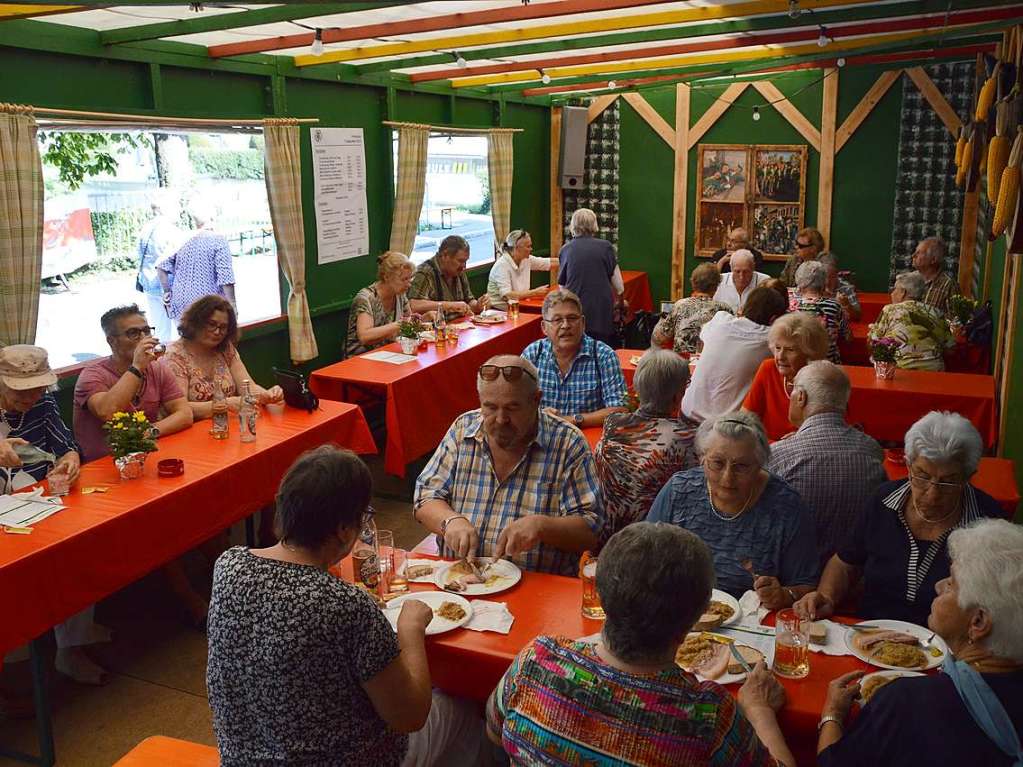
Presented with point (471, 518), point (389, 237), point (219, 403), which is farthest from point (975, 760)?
point (389, 237)

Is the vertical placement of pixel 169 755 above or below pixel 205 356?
below

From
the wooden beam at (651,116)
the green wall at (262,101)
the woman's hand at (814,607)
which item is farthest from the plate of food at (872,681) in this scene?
the wooden beam at (651,116)

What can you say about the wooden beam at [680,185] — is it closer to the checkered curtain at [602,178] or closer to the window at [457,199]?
the checkered curtain at [602,178]

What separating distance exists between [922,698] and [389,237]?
293 inches

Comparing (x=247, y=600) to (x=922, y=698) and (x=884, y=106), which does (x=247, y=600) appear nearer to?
(x=922, y=698)

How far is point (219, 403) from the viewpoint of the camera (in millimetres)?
4582

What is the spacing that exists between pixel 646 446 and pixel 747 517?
29.7 inches

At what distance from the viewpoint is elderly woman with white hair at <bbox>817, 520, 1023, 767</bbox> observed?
70.9 inches

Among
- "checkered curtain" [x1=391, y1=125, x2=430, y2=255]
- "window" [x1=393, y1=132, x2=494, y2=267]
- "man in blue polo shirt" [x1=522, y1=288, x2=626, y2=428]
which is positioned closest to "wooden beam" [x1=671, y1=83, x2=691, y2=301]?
"window" [x1=393, y1=132, x2=494, y2=267]

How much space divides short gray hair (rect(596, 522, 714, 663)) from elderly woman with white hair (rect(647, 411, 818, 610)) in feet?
3.46

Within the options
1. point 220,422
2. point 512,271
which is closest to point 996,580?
point 220,422

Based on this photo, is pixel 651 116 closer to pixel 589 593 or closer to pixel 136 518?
pixel 136 518

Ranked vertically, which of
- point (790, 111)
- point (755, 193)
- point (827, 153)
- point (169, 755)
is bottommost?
point (169, 755)

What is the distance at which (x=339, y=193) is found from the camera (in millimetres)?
7895
